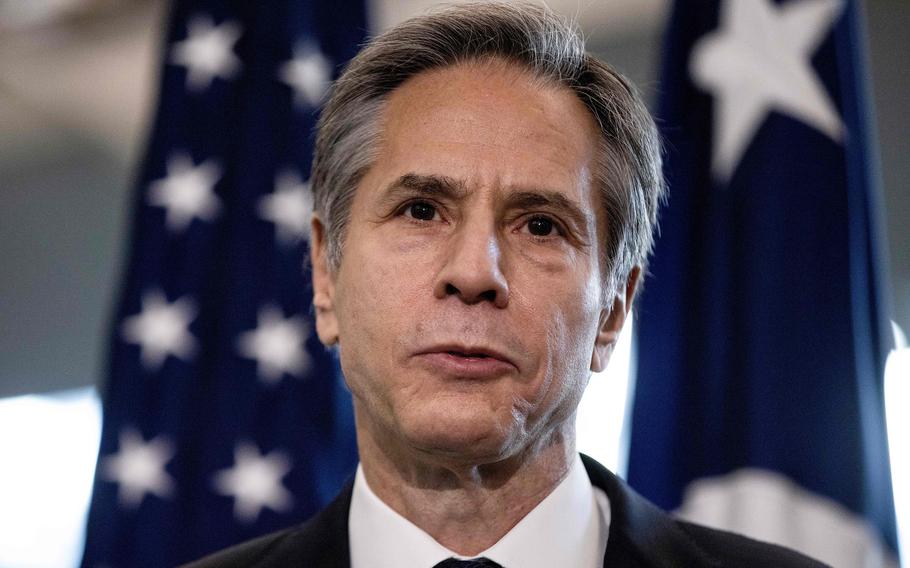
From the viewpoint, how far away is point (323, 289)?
7.18 feet

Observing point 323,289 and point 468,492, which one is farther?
point 323,289

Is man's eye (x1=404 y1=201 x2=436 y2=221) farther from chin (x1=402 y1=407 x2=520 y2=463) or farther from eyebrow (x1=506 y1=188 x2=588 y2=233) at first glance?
chin (x1=402 y1=407 x2=520 y2=463)

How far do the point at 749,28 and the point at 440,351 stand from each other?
162 cm

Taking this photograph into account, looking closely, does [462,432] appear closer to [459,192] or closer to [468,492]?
[468,492]

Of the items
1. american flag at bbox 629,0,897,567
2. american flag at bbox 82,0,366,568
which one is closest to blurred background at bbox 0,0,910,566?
american flag at bbox 82,0,366,568

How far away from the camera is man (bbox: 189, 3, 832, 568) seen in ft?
5.93

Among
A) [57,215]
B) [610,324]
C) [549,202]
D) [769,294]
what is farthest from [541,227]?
[57,215]

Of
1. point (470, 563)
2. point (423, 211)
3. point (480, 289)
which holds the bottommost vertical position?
point (470, 563)

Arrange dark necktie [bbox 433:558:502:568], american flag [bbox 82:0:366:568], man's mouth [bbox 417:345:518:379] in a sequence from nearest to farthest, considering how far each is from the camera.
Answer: man's mouth [bbox 417:345:518:379] < dark necktie [bbox 433:558:502:568] < american flag [bbox 82:0:366:568]

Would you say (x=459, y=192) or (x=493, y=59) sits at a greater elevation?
(x=493, y=59)

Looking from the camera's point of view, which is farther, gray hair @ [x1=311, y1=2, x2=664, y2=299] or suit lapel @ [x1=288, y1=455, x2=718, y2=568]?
gray hair @ [x1=311, y1=2, x2=664, y2=299]

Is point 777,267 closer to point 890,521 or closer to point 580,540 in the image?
point 890,521

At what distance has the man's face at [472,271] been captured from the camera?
178cm

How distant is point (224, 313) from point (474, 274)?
160cm
